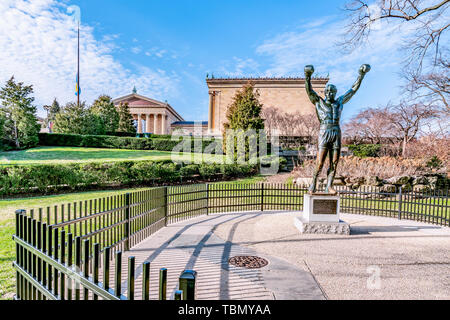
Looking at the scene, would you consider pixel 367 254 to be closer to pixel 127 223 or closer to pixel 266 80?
pixel 127 223

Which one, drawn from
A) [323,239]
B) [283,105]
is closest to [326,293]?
[323,239]

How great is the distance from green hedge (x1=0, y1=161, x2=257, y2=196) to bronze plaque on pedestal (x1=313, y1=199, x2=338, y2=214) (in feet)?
38.2

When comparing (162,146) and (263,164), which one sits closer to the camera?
(263,164)

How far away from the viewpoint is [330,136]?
7.50 meters

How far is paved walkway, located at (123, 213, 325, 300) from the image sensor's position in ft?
12.7

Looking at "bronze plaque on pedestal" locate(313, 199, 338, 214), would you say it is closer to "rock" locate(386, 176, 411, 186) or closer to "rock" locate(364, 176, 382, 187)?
"rock" locate(364, 176, 382, 187)

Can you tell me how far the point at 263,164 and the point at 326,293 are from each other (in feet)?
61.4

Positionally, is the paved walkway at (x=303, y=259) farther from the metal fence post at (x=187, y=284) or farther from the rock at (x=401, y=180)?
the rock at (x=401, y=180)

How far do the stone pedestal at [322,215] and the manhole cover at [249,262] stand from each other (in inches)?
107

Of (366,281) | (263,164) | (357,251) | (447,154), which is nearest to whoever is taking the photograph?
(366,281)

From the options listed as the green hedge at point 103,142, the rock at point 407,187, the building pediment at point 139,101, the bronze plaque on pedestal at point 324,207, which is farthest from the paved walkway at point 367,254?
the building pediment at point 139,101

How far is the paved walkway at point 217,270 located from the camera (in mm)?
3871

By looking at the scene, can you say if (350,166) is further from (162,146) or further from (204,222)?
(162,146)

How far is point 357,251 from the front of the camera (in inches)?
234
